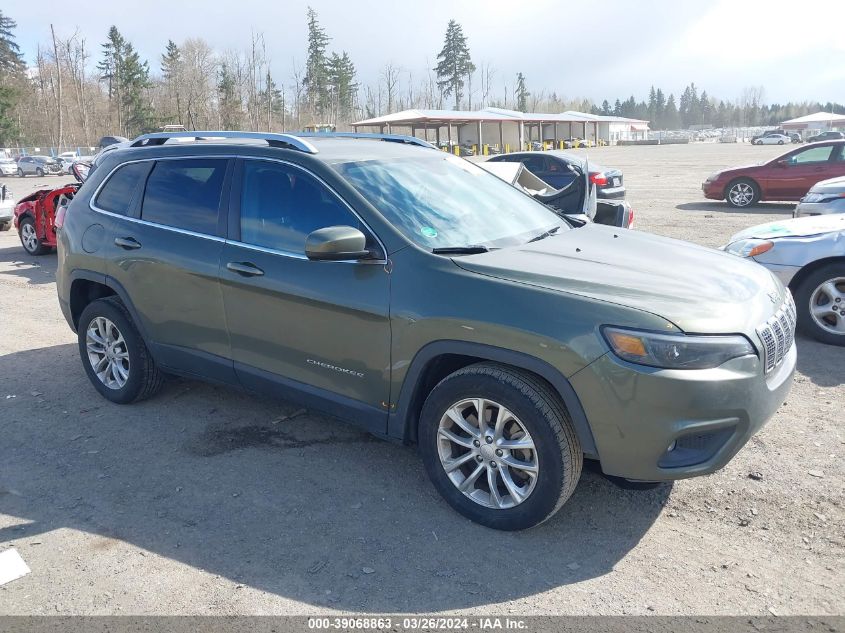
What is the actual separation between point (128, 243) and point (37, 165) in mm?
47346

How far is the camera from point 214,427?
187 inches

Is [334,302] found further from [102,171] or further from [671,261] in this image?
[102,171]

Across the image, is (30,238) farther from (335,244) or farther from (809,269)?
(809,269)

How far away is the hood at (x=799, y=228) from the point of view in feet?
20.9

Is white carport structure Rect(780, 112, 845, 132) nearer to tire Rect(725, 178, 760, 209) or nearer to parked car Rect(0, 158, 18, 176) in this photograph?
parked car Rect(0, 158, 18, 176)

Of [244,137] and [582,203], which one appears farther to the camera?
[582,203]

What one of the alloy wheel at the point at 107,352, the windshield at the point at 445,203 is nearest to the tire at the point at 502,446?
the windshield at the point at 445,203

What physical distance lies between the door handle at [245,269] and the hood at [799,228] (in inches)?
191

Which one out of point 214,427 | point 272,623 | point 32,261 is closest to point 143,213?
point 214,427

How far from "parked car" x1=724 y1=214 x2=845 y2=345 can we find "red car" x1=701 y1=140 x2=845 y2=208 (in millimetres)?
11128

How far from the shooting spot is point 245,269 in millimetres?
4086

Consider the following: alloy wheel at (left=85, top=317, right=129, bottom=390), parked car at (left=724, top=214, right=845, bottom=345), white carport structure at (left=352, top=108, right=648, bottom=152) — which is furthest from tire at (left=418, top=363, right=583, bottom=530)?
white carport structure at (left=352, top=108, right=648, bottom=152)

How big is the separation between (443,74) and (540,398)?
393ft

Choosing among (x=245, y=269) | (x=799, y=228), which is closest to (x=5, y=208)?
(x=245, y=269)
